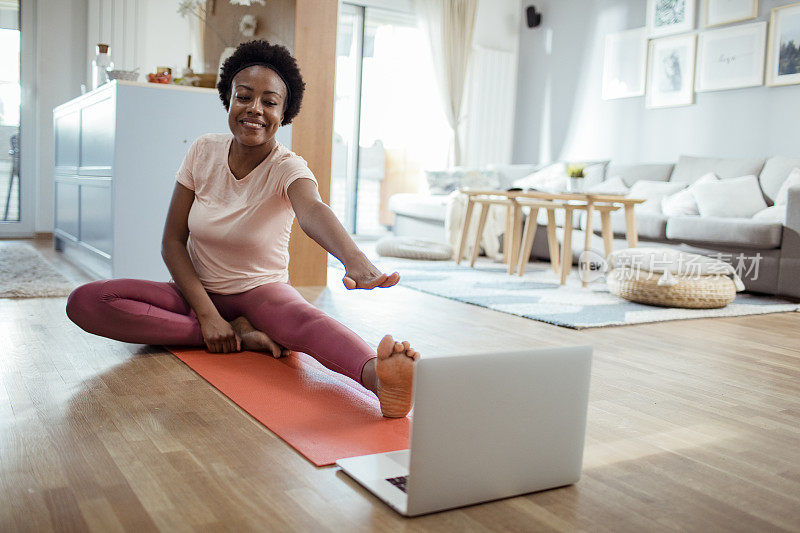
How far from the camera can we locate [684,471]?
137cm

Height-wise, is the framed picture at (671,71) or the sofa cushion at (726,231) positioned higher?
the framed picture at (671,71)

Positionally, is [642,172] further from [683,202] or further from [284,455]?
[284,455]

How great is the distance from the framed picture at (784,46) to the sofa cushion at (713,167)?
644 millimetres

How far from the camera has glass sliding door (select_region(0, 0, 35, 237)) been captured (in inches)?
231

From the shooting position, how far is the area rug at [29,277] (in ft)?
10.2

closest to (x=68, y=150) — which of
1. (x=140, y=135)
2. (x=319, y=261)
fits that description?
(x=140, y=135)

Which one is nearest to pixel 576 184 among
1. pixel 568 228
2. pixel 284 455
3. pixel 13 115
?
pixel 568 228

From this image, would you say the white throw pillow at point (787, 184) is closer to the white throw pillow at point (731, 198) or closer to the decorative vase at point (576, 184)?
the white throw pillow at point (731, 198)

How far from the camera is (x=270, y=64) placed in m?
2.03

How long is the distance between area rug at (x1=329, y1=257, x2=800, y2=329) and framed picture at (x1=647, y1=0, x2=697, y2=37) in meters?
2.37

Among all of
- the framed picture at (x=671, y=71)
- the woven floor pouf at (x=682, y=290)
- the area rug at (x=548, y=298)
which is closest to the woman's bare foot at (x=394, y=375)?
the area rug at (x=548, y=298)

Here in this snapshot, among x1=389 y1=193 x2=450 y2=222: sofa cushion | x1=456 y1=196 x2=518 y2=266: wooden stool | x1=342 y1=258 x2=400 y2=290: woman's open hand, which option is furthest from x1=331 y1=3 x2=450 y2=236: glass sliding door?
x1=342 y1=258 x2=400 y2=290: woman's open hand

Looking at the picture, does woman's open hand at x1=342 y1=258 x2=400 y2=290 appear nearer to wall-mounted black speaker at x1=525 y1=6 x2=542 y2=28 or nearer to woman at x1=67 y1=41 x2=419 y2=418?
woman at x1=67 y1=41 x2=419 y2=418

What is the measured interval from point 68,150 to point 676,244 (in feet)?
11.8
